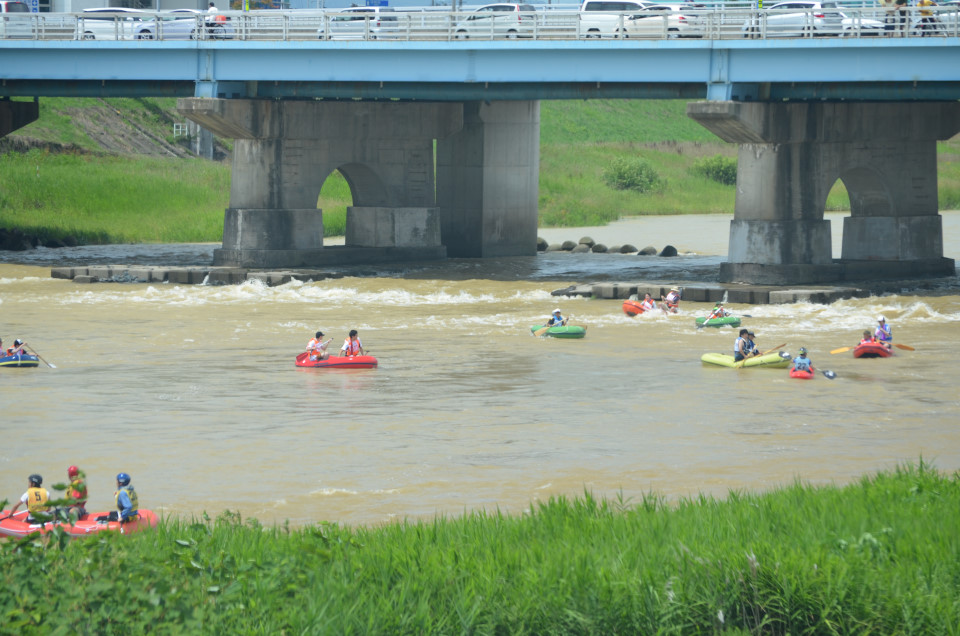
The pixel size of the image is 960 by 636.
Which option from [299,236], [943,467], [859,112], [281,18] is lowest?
[943,467]

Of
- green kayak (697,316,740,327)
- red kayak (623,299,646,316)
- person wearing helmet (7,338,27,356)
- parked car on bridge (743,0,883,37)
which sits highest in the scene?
parked car on bridge (743,0,883,37)

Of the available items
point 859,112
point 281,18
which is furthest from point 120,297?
point 859,112

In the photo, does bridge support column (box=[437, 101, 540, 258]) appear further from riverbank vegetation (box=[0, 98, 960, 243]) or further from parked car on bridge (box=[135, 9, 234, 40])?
parked car on bridge (box=[135, 9, 234, 40])

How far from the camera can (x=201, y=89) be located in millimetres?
44500

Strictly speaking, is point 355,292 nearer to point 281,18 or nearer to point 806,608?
point 281,18

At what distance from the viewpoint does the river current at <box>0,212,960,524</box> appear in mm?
16703

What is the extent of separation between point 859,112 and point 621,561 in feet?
112

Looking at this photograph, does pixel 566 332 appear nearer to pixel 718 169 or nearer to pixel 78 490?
pixel 78 490

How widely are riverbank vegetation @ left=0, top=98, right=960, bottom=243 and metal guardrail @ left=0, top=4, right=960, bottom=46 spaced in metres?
15.0

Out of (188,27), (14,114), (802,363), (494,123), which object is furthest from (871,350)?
(14,114)

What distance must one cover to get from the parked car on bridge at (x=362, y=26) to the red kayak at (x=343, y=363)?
704 inches

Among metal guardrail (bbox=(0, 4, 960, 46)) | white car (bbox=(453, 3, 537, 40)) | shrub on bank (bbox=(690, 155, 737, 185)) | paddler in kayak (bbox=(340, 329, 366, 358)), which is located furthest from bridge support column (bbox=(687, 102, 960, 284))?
shrub on bank (bbox=(690, 155, 737, 185))

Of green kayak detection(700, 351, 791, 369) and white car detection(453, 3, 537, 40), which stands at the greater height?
white car detection(453, 3, 537, 40)

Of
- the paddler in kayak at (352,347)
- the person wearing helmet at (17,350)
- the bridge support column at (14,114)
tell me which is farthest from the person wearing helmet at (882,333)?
the bridge support column at (14,114)
